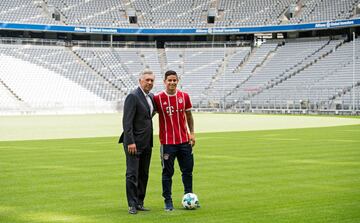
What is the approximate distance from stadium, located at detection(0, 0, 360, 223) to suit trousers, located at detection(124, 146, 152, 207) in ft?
21.4

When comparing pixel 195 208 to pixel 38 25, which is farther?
pixel 38 25

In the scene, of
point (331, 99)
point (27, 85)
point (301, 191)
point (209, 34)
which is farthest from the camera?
point (209, 34)

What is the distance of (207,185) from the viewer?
13711 mm

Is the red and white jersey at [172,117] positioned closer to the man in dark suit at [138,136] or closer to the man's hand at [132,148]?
the man in dark suit at [138,136]

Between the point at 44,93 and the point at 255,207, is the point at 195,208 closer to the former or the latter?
the point at 255,207

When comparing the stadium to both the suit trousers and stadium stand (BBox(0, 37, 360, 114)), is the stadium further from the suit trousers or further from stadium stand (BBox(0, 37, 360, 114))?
the suit trousers

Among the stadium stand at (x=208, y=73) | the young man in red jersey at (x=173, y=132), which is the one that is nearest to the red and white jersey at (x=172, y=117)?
the young man in red jersey at (x=173, y=132)

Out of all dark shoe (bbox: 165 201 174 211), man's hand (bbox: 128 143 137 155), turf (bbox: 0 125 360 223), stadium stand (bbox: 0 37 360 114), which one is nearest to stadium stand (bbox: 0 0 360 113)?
stadium stand (bbox: 0 37 360 114)

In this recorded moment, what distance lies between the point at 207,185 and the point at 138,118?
131 inches

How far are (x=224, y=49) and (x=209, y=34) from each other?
9.43 ft

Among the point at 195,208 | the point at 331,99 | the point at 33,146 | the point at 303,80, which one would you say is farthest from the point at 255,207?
the point at 303,80

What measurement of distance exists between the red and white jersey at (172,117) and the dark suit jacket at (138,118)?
0.22m

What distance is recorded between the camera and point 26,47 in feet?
275

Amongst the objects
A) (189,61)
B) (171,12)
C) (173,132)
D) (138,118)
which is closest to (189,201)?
(173,132)
